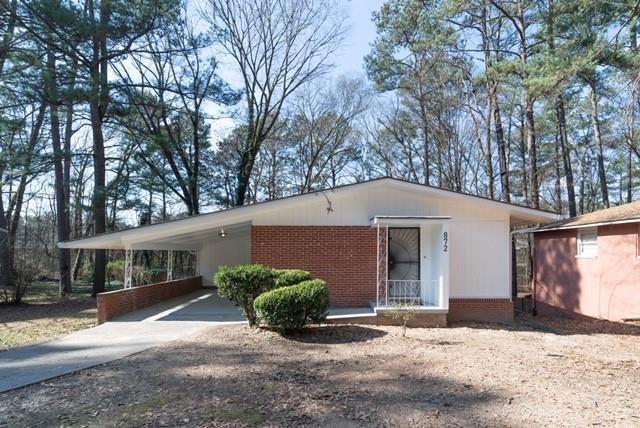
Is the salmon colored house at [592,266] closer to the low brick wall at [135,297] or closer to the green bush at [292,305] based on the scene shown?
the green bush at [292,305]

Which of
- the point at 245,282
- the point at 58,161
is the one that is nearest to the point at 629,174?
the point at 245,282

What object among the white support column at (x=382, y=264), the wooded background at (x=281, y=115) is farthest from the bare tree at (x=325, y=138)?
the white support column at (x=382, y=264)

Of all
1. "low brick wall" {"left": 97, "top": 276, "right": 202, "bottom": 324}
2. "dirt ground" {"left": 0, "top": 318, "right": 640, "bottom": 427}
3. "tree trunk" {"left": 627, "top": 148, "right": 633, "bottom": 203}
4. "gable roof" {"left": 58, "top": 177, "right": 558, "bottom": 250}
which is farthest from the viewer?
"tree trunk" {"left": 627, "top": 148, "right": 633, "bottom": 203}

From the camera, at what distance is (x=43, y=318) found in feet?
39.3

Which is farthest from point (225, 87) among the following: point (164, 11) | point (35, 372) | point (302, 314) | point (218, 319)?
point (35, 372)

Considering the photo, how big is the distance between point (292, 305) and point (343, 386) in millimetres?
2678

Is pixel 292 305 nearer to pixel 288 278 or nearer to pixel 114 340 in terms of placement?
pixel 288 278

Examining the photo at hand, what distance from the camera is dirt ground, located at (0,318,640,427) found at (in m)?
4.19

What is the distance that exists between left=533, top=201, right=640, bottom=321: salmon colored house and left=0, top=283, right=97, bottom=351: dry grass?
13.5 meters

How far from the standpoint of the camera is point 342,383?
5.30 metres

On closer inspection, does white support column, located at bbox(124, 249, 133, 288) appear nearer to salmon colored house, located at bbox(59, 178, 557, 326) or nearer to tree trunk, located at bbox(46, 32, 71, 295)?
salmon colored house, located at bbox(59, 178, 557, 326)

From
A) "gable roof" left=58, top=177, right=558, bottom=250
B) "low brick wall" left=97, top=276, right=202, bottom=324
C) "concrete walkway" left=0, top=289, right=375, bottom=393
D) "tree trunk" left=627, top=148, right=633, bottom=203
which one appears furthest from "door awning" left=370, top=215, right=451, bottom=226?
"tree trunk" left=627, top=148, right=633, bottom=203

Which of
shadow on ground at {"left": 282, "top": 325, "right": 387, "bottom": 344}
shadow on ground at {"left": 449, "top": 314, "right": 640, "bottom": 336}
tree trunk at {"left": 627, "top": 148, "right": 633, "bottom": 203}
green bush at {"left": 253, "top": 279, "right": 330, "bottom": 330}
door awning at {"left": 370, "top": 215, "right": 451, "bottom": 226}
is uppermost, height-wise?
tree trunk at {"left": 627, "top": 148, "right": 633, "bottom": 203}

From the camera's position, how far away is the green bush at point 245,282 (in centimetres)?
830
